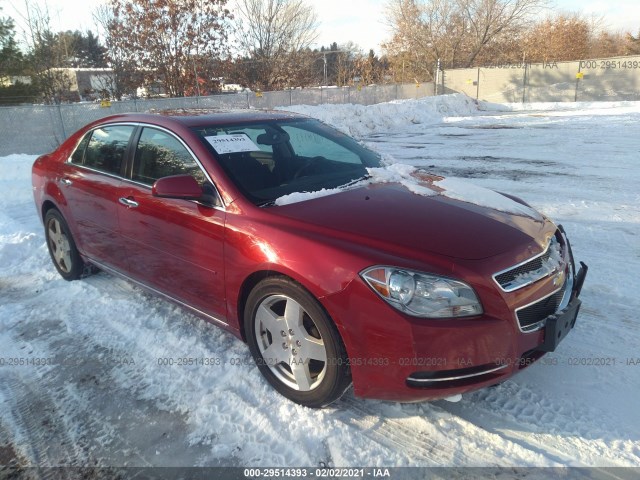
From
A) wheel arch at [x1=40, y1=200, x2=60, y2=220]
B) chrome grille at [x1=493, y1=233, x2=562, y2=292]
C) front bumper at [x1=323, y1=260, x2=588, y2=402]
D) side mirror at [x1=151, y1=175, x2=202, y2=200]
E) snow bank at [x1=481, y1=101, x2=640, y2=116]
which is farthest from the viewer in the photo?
snow bank at [x1=481, y1=101, x2=640, y2=116]

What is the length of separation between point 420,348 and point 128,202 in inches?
97.8

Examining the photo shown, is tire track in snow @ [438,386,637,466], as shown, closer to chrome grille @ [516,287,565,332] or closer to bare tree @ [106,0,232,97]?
chrome grille @ [516,287,565,332]

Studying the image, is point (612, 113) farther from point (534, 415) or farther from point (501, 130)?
point (534, 415)

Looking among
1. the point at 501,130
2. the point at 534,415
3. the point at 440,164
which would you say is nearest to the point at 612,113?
the point at 501,130

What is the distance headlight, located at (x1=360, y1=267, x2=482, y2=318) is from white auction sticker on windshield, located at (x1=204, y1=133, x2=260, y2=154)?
59.4 inches

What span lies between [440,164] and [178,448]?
8.97 meters

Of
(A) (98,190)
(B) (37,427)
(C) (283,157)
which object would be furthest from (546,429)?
(A) (98,190)

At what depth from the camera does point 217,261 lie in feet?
9.77

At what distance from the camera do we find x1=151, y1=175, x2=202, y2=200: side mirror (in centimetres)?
293

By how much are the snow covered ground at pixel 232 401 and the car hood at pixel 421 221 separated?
93 cm

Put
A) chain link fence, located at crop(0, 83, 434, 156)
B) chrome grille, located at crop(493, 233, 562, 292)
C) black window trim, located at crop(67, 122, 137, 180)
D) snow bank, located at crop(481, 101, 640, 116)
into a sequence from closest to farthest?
chrome grille, located at crop(493, 233, 562, 292), black window trim, located at crop(67, 122, 137, 180), chain link fence, located at crop(0, 83, 434, 156), snow bank, located at crop(481, 101, 640, 116)

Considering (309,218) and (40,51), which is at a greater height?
(40,51)

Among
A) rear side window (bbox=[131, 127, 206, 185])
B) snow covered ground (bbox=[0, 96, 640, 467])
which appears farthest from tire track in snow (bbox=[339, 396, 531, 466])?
rear side window (bbox=[131, 127, 206, 185])

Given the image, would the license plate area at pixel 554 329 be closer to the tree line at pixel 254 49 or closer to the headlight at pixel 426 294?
the headlight at pixel 426 294
